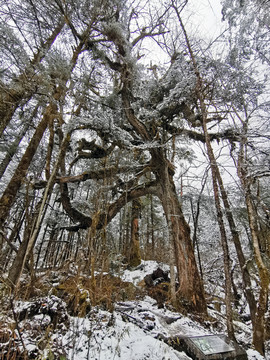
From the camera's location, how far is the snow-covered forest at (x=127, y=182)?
2.65 m

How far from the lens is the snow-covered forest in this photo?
2.65 metres

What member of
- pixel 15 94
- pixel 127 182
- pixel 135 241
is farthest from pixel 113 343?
pixel 135 241

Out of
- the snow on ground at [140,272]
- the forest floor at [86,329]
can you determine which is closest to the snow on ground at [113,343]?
the forest floor at [86,329]

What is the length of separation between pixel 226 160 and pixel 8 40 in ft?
22.1

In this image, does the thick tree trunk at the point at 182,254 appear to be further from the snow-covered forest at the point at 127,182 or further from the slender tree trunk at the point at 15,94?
the slender tree trunk at the point at 15,94

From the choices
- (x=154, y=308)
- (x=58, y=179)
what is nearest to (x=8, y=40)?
(x=58, y=179)

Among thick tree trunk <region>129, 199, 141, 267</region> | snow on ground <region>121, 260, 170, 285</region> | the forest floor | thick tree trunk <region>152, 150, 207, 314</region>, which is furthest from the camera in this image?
thick tree trunk <region>129, 199, 141, 267</region>

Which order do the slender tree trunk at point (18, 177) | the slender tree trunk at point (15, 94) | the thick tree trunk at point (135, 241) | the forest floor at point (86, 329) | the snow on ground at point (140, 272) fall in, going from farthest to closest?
the thick tree trunk at point (135, 241), the snow on ground at point (140, 272), the slender tree trunk at point (18, 177), the slender tree trunk at point (15, 94), the forest floor at point (86, 329)

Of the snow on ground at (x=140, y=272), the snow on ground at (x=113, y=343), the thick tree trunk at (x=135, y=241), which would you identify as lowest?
the snow on ground at (x=113, y=343)

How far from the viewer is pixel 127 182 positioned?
6.01 m

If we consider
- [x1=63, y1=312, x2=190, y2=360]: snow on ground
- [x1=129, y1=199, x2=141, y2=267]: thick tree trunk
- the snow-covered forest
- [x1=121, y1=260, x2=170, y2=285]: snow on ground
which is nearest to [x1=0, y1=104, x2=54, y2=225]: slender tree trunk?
the snow-covered forest

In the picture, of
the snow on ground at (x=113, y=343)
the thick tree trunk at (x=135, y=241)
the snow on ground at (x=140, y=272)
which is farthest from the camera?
the thick tree trunk at (x=135, y=241)

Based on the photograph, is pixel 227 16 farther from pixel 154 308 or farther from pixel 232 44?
pixel 154 308

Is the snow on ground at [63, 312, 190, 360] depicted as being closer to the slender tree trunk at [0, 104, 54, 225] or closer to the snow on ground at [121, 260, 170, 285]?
the snow on ground at [121, 260, 170, 285]
